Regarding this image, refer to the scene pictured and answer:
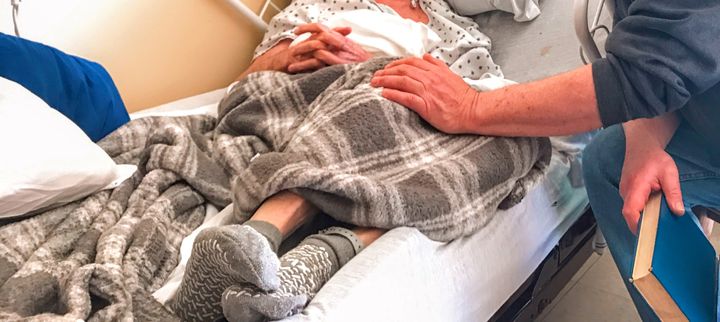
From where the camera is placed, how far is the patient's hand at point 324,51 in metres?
1.26

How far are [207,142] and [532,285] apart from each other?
65 centimetres

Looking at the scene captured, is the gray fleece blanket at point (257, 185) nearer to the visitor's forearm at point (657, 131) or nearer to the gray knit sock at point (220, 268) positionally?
the gray knit sock at point (220, 268)

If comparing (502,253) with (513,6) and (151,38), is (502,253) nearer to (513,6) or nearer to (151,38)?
(513,6)

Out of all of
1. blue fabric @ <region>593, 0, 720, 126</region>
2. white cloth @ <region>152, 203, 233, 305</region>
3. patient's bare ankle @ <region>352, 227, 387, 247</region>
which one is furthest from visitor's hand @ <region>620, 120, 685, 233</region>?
white cloth @ <region>152, 203, 233, 305</region>

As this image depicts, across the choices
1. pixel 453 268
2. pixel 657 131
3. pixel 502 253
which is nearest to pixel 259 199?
pixel 453 268

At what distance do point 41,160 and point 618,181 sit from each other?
89 centimetres

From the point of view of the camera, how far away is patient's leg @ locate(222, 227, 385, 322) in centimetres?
66

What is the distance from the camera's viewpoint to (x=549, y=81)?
0.96 meters

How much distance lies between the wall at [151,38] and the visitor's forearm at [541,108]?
2.92 feet

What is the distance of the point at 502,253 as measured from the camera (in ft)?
3.28

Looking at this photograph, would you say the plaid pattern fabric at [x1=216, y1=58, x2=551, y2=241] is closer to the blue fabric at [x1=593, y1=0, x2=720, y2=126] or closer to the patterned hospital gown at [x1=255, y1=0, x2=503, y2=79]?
the blue fabric at [x1=593, y1=0, x2=720, y2=126]

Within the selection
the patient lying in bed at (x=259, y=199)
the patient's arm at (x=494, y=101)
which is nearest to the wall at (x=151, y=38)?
the patient lying in bed at (x=259, y=199)

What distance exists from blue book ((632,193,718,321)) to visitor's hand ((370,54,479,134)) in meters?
0.31

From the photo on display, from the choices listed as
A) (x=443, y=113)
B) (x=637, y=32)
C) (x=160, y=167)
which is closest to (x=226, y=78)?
(x=160, y=167)
